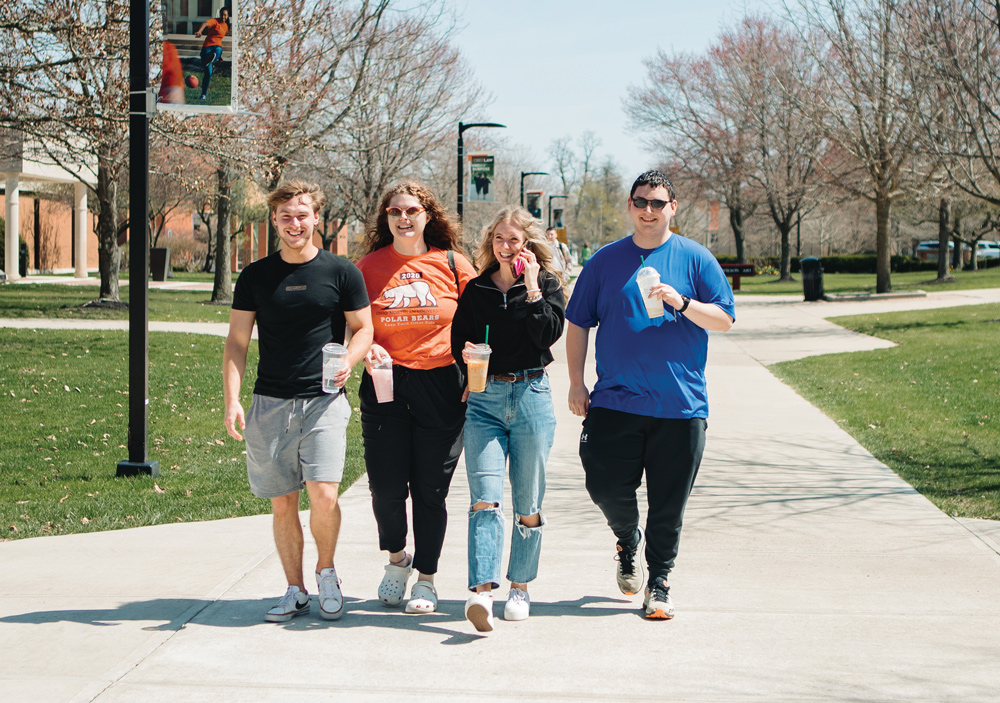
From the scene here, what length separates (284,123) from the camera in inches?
769

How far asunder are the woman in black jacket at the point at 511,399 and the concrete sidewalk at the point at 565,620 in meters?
0.32

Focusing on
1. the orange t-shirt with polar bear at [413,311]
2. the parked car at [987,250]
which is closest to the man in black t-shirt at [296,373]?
the orange t-shirt with polar bear at [413,311]

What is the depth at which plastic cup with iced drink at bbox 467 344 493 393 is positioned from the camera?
4.17 metres

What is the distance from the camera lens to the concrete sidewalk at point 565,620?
3.67m

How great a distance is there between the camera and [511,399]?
14.2 ft

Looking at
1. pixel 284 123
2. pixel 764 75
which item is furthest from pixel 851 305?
pixel 284 123

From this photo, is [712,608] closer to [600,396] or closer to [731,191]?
[600,396]

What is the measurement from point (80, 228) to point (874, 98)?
31836 mm

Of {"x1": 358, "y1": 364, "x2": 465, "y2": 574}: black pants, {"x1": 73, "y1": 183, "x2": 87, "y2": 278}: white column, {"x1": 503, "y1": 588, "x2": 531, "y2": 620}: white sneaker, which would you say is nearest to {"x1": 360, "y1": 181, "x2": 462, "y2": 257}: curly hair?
{"x1": 358, "y1": 364, "x2": 465, "y2": 574}: black pants

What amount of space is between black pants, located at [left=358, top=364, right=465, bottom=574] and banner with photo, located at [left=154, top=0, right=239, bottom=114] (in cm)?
397

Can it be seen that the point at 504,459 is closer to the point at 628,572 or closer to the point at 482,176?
the point at 628,572

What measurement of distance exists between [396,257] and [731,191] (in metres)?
45.0

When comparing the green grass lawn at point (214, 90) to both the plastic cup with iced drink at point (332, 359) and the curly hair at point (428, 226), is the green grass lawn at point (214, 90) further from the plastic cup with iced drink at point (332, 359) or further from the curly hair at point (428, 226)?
the plastic cup with iced drink at point (332, 359)

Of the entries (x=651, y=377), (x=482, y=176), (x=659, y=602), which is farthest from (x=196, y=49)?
(x=482, y=176)
